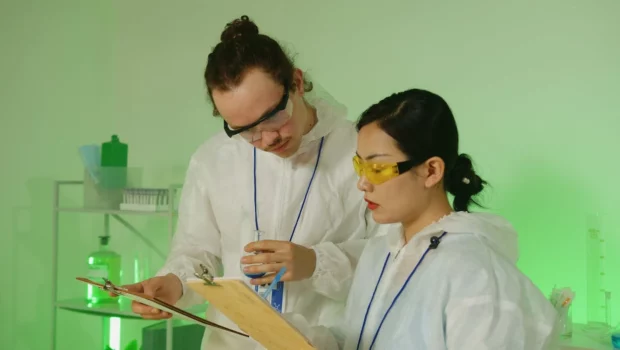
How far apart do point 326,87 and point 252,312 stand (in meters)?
1.76

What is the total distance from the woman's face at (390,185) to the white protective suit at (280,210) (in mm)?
310

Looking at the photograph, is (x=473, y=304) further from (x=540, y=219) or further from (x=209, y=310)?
(x=540, y=219)

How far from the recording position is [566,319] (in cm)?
196

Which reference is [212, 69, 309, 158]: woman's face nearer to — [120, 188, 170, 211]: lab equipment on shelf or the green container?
[120, 188, 170, 211]: lab equipment on shelf

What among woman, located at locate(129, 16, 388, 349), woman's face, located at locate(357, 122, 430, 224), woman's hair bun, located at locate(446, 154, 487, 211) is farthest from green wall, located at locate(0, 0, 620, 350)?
woman's face, located at locate(357, 122, 430, 224)

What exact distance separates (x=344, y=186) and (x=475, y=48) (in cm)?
111

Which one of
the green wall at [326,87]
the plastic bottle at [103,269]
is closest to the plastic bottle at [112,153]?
the plastic bottle at [103,269]

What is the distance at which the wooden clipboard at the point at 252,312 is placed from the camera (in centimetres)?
100

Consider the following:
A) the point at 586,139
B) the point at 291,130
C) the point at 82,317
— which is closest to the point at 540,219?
the point at 586,139

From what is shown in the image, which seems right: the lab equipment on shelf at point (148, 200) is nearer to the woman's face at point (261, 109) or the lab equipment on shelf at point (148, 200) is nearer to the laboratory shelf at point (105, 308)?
the laboratory shelf at point (105, 308)

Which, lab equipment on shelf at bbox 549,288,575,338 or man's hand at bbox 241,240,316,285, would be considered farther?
lab equipment on shelf at bbox 549,288,575,338

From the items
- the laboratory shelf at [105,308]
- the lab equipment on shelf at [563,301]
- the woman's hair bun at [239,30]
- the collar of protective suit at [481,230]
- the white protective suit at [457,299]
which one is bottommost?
the laboratory shelf at [105,308]

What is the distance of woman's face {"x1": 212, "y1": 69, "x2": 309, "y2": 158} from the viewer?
53.5 inches

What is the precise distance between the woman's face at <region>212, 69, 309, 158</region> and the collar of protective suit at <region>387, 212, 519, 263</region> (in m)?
0.40
